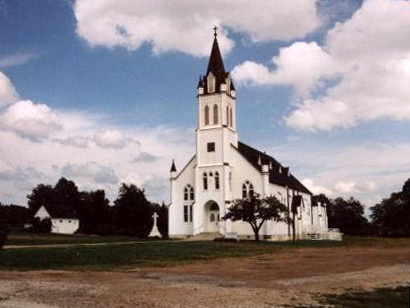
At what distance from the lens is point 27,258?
89.3 feet

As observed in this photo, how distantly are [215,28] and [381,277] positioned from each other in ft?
183

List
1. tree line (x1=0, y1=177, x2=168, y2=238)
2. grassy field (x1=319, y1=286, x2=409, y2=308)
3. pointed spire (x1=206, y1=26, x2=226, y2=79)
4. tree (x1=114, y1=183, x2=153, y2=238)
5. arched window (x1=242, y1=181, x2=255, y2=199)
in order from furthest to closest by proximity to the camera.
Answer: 1. tree (x1=114, y1=183, x2=153, y2=238)
2. tree line (x1=0, y1=177, x2=168, y2=238)
3. pointed spire (x1=206, y1=26, x2=226, y2=79)
4. arched window (x1=242, y1=181, x2=255, y2=199)
5. grassy field (x1=319, y1=286, x2=409, y2=308)

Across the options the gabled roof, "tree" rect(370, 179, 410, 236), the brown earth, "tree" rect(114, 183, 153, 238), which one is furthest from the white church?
the brown earth

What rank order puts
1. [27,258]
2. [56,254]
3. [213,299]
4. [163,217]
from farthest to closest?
[163,217], [56,254], [27,258], [213,299]

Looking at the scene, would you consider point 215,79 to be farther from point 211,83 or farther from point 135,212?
point 135,212

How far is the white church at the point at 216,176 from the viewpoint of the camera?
205ft

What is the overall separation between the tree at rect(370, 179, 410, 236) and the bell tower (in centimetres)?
3975

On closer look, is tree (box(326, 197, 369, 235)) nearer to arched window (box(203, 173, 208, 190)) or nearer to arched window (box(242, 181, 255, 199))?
arched window (box(242, 181, 255, 199))

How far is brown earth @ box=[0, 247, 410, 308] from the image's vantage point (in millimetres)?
12828

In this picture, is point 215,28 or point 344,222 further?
point 344,222

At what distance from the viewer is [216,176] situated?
207ft

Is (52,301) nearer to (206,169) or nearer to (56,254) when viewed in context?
(56,254)

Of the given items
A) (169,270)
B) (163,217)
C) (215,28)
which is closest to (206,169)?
(215,28)

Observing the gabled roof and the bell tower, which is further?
the gabled roof
